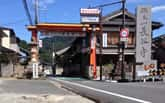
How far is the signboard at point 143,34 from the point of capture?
132 feet

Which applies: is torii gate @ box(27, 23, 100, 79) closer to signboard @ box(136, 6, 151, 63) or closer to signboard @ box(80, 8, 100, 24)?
signboard @ box(80, 8, 100, 24)

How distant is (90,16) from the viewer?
54.3m

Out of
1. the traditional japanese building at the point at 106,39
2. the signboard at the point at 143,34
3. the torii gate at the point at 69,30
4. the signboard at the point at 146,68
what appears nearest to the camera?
the signboard at the point at 146,68

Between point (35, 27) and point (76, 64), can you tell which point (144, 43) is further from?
point (76, 64)

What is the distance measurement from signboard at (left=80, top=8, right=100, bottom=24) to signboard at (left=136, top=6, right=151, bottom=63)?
1383cm

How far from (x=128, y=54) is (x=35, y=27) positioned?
14999mm

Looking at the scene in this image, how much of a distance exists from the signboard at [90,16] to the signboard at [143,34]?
45.4ft

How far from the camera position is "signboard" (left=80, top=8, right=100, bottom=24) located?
54.3 m

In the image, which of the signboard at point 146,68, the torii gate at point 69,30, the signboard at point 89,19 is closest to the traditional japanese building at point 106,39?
the torii gate at point 69,30

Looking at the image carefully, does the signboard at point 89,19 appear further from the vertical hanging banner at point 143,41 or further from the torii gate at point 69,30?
the vertical hanging banner at point 143,41

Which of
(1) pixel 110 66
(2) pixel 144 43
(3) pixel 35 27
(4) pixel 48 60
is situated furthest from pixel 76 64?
(4) pixel 48 60

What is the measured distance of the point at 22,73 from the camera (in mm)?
49219

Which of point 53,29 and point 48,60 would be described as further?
point 48,60

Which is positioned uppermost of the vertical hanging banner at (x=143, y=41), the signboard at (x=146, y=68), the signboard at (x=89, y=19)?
the signboard at (x=89, y=19)
